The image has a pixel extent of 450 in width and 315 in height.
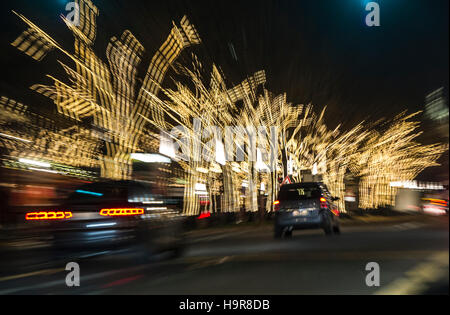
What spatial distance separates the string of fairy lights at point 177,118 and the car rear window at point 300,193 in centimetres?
396

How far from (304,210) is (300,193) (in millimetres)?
562

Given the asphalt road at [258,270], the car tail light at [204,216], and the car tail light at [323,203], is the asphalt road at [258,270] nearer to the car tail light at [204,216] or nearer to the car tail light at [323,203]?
the car tail light at [323,203]

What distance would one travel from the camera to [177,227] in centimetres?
1016

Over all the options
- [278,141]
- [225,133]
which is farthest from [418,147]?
[225,133]

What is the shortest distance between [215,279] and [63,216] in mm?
3144

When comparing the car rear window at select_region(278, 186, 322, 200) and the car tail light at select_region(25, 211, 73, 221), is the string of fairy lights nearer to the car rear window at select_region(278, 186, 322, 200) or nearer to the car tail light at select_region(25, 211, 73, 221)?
the car rear window at select_region(278, 186, 322, 200)

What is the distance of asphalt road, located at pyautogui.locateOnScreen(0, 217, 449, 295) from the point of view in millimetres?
6188

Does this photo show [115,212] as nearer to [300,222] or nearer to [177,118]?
[300,222]

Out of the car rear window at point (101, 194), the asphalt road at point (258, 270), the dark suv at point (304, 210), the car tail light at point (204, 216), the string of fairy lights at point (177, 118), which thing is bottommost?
the asphalt road at point (258, 270)

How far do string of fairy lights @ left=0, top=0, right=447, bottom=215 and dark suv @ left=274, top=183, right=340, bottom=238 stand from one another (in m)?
4.03

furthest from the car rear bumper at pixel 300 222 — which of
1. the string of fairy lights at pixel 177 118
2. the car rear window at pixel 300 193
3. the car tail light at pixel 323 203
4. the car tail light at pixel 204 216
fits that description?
the car tail light at pixel 204 216

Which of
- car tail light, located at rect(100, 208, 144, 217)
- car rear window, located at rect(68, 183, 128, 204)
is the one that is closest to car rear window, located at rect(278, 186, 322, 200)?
car rear window, located at rect(68, 183, 128, 204)

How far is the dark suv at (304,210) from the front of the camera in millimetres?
13758
